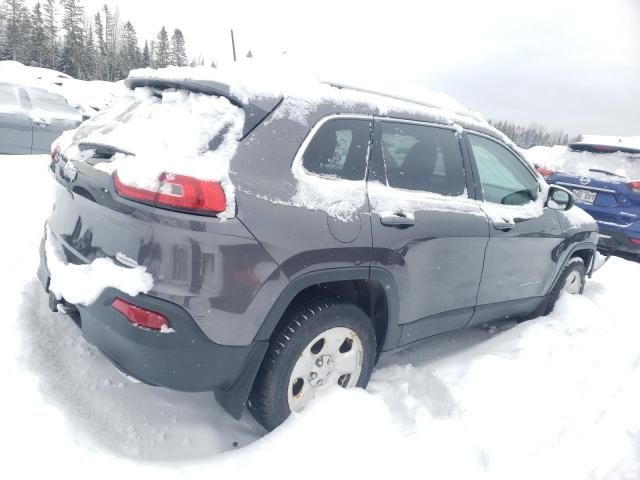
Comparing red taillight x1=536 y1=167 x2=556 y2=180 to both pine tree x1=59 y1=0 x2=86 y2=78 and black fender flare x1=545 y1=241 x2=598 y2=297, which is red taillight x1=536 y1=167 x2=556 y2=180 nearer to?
black fender flare x1=545 y1=241 x2=598 y2=297

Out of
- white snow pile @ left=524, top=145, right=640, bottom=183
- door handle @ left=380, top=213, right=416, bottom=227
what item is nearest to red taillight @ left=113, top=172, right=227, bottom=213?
door handle @ left=380, top=213, right=416, bottom=227

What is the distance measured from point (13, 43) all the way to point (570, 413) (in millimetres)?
76183

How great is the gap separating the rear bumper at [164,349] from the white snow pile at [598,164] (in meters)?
5.99

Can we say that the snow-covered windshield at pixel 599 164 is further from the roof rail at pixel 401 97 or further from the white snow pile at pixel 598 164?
the roof rail at pixel 401 97

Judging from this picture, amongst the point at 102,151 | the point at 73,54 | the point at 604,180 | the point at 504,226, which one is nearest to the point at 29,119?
the point at 102,151

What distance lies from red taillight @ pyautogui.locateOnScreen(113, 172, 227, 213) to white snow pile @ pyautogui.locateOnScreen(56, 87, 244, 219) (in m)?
0.02

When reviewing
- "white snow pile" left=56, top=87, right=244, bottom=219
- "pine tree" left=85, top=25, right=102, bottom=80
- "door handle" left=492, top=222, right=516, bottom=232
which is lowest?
"pine tree" left=85, top=25, right=102, bottom=80

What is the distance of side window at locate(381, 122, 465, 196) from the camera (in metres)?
2.61

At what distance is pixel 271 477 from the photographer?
1986mm

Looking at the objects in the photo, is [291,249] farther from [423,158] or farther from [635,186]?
[635,186]

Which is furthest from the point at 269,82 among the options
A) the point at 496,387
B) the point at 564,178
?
the point at 564,178

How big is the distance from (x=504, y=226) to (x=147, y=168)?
2418mm

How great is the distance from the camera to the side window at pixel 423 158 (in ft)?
8.55

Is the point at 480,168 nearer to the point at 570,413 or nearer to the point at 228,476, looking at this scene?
the point at 570,413
